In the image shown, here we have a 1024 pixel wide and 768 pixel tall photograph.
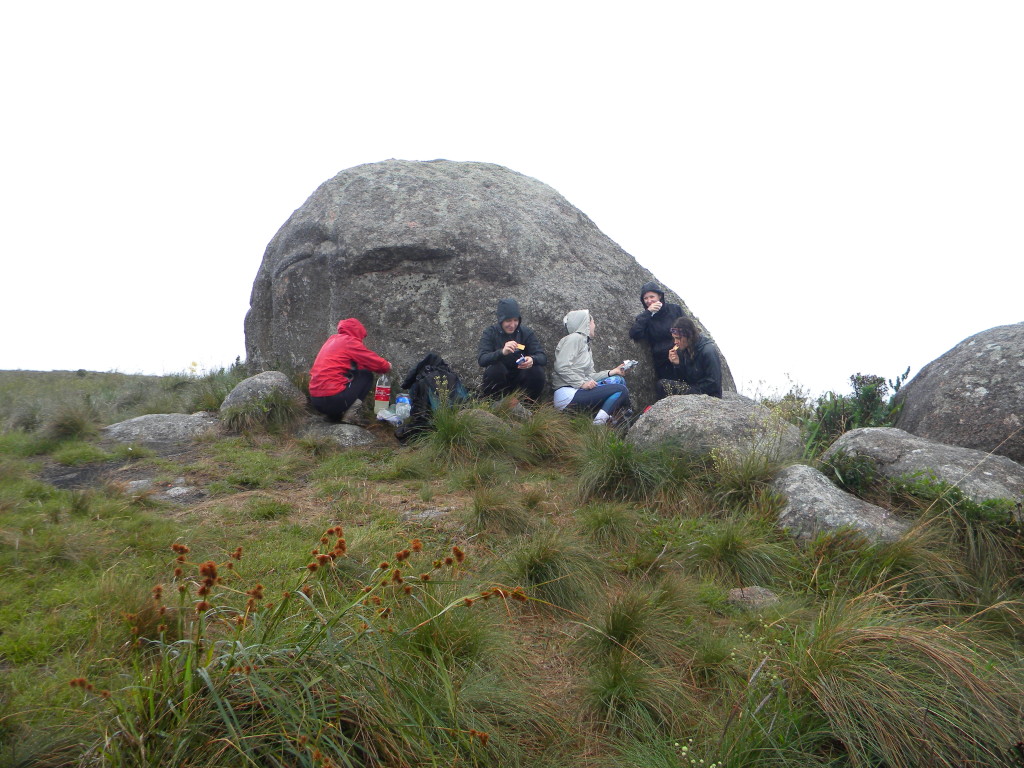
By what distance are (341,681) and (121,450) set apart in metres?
6.90

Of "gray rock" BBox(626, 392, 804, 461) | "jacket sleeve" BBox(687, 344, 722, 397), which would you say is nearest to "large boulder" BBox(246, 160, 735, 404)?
"jacket sleeve" BBox(687, 344, 722, 397)

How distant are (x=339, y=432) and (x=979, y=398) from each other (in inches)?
278

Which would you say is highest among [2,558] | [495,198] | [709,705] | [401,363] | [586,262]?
[495,198]

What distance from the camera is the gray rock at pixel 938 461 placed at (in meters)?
5.96

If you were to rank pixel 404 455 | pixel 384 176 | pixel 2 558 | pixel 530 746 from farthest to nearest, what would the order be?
pixel 384 176 < pixel 404 455 < pixel 2 558 < pixel 530 746

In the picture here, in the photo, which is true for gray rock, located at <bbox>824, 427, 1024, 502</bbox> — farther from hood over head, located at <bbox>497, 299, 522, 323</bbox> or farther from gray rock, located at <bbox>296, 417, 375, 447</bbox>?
gray rock, located at <bbox>296, 417, 375, 447</bbox>

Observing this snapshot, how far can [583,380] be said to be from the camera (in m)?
10.1

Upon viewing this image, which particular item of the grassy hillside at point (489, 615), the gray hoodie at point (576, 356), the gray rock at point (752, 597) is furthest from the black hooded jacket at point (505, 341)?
the gray rock at point (752, 597)

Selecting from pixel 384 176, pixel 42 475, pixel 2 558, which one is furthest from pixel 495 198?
pixel 2 558

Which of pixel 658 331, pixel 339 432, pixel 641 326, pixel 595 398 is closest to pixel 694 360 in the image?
pixel 658 331

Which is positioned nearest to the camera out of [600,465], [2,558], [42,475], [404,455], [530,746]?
[530,746]

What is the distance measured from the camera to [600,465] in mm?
6855

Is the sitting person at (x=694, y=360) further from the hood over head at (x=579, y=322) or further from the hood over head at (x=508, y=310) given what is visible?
the hood over head at (x=508, y=310)

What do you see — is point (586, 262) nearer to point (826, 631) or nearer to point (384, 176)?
point (384, 176)
